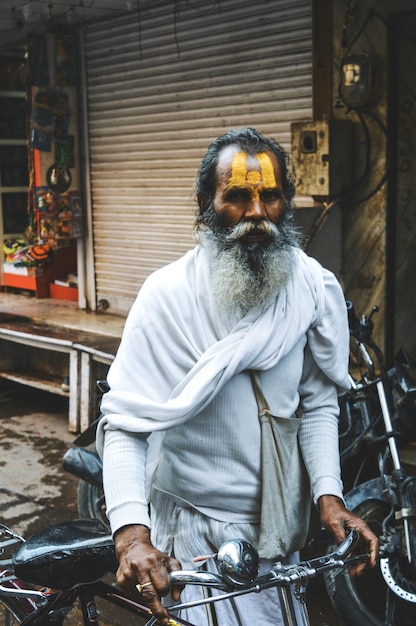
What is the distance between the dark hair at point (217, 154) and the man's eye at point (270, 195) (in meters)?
0.09

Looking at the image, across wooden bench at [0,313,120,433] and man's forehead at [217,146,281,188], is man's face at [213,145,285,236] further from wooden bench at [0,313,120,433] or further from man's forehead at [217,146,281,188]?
wooden bench at [0,313,120,433]

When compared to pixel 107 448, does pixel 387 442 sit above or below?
below

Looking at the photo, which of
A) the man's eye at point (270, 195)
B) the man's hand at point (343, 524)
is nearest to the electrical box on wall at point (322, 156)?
the man's eye at point (270, 195)

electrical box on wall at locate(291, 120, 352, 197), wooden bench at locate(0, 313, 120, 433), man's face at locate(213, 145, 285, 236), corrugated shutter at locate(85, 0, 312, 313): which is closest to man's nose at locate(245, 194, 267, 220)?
man's face at locate(213, 145, 285, 236)

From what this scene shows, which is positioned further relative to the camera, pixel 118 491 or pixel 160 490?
pixel 160 490

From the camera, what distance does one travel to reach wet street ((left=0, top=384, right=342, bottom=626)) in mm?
4406

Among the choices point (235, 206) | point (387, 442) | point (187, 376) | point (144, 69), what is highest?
point (144, 69)

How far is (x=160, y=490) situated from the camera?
93.9 inches

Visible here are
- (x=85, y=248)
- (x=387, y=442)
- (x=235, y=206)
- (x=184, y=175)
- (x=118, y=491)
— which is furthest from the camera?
(x=85, y=248)

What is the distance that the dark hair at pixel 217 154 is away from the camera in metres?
2.34

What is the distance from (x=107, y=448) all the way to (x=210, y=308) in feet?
1.54

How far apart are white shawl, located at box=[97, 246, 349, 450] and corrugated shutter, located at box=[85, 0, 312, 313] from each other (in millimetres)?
4242

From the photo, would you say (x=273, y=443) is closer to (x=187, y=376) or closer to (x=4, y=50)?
(x=187, y=376)

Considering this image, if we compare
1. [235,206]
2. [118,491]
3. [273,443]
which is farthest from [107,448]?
[235,206]
